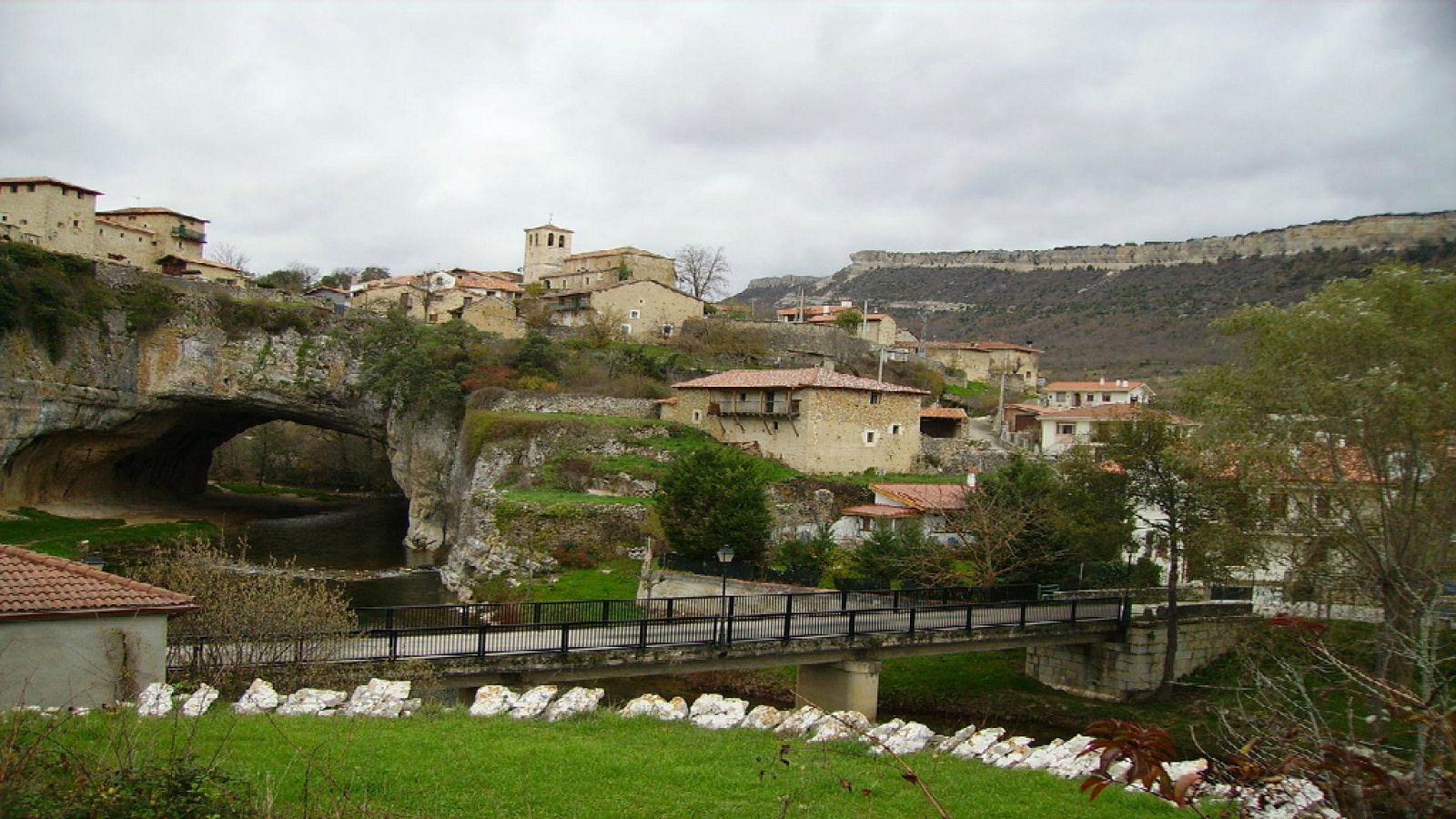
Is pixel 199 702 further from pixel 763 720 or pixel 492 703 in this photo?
pixel 763 720

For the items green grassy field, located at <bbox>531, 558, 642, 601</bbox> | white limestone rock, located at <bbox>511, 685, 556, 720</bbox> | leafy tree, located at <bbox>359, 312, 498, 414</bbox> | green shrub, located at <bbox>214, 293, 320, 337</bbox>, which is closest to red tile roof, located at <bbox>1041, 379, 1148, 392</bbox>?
leafy tree, located at <bbox>359, 312, 498, 414</bbox>

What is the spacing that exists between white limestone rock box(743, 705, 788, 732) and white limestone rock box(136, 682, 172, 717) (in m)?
7.47

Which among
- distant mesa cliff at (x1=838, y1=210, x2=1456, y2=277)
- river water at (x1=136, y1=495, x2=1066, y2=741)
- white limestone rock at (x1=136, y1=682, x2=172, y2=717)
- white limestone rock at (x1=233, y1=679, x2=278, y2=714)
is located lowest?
river water at (x1=136, y1=495, x2=1066, y2=741)

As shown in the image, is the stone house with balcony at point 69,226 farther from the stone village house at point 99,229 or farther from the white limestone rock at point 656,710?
the white limestone rock at point 656,710

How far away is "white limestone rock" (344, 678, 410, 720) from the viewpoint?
43.0ft

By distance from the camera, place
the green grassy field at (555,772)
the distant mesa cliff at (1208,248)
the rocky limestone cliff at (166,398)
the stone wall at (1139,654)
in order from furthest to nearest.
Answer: the distant mesa cliff at (1208,248)
the rocky limestone cliff at (166,398)
the stone wall at (1139,654)
the green grassy field at (555,772)

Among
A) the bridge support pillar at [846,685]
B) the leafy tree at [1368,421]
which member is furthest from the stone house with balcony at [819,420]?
the leafy tree at [1368,421]

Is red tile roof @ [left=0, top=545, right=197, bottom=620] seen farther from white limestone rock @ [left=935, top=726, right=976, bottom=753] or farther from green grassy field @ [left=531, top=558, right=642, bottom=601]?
green grassy field @ [left=531, top=558, right=642, bottom=601]

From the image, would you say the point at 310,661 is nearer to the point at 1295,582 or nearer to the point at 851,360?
the point at 1295,582

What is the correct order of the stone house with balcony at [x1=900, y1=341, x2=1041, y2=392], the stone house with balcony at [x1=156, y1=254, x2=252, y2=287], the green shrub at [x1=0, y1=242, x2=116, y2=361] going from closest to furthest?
the green shrub at [x1=0, y1=242, x2=116, y2=361], the stone house with balcony at [x1=156, y1=254, x2=252, y2=287], the stone house with balcony at [x1=900, y1=341, x2=1041, y2=392]

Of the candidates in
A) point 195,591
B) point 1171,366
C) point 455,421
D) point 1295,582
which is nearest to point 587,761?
point 195,591

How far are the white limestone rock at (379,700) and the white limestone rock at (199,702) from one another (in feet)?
5.45

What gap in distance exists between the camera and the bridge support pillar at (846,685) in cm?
2202

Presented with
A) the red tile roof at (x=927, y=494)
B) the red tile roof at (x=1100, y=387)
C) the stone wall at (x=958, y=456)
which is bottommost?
the red tile roof at (x=927, y=494)
